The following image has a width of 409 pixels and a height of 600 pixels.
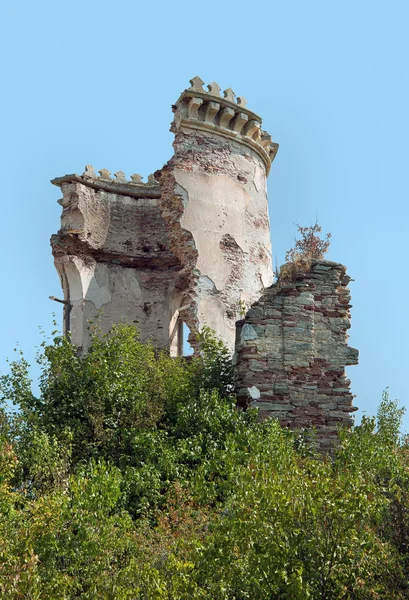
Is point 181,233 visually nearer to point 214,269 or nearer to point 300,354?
point 214,269

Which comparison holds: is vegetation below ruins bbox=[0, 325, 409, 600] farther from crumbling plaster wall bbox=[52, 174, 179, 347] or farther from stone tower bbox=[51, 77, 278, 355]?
crumbling plaster wall bbox=[52, 174, 179, 347]

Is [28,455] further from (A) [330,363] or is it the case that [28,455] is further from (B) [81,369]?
(A) [330,363]

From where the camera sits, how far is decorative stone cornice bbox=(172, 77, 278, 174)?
1545cm

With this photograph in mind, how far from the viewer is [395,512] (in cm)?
790

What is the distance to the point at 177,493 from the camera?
974 centimetres

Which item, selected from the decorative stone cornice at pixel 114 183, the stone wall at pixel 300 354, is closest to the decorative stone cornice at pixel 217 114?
the decorative stone cornice at pixel 114 183

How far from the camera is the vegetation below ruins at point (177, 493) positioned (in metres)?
6.91

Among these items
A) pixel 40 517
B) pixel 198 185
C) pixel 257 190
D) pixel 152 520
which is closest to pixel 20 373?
pixel 152 520

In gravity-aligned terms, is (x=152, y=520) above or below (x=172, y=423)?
below

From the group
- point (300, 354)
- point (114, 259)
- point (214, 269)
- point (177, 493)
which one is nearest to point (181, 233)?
point (214, 269)

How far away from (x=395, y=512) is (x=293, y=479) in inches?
46.0

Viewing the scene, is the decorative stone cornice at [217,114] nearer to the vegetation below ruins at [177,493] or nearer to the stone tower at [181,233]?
the stone tower at [181,233]

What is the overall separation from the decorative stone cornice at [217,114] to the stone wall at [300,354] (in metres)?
3.98

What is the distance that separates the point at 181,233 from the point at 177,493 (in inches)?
238
